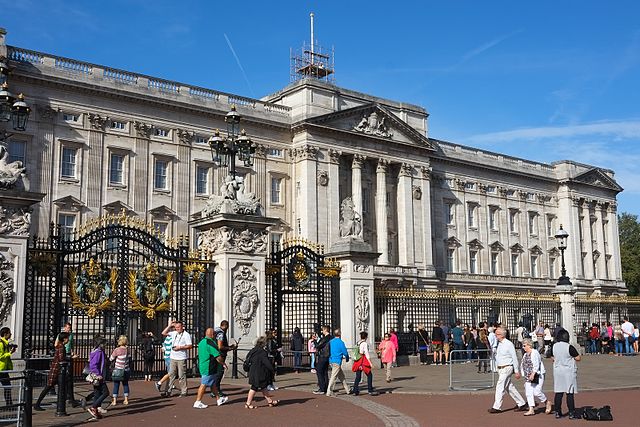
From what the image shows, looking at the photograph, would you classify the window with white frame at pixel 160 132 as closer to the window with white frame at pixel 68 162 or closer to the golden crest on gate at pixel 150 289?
the window with white frame at pixel 68 162

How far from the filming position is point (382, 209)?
58.3 metres

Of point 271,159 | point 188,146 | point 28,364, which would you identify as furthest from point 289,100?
point 28,364

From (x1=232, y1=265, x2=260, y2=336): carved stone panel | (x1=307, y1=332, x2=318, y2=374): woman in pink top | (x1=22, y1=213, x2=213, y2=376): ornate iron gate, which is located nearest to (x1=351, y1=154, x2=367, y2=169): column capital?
(x1=307, y1=332, x2=318, y2=374): woman in pink top

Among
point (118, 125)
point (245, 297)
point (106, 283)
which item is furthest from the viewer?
point (118, 125)

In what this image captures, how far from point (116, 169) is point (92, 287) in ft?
93.5

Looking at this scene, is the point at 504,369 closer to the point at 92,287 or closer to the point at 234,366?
the point at 234,366

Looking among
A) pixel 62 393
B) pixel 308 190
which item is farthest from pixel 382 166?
pixel 62 393

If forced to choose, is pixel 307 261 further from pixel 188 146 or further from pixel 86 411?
pixel 188 146

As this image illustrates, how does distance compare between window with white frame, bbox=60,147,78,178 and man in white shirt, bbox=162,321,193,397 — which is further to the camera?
window with white frame, bbox=60,147,78,178

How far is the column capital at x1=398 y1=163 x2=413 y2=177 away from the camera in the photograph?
195ft

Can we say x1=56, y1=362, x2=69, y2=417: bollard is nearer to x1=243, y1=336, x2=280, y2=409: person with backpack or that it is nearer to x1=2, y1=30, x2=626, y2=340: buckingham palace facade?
x1=243, y1=336, x2=280, y2=409: person with backpack

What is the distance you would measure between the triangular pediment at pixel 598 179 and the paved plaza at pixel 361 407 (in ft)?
196

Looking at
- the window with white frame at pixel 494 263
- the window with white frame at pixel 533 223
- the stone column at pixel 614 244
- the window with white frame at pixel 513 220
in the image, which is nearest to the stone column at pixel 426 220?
the window with white frame at pixel 494 263

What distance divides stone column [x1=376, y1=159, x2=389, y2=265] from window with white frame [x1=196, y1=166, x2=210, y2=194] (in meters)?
14.7
